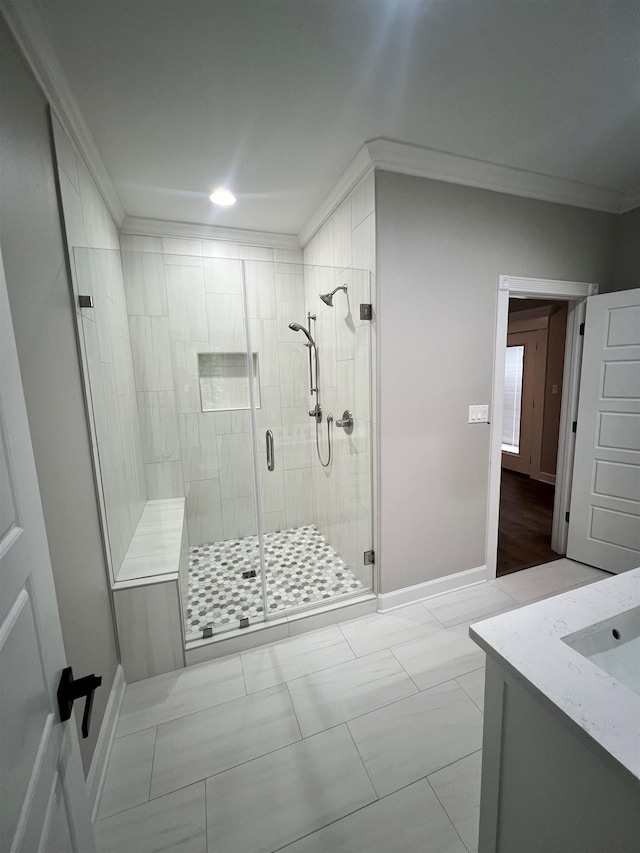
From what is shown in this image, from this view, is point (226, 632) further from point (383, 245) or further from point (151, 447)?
point (383, 245)

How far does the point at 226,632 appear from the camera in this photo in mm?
1976

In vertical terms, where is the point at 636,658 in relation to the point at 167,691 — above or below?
above

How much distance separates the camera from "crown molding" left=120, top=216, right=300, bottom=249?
2.53m

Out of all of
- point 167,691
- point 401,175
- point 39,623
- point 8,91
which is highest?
point 401,175

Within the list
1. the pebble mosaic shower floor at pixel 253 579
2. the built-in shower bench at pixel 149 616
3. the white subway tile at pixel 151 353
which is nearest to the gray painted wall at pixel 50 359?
the built-in shower bench at pixel 149 616

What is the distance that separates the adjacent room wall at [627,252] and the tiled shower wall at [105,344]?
350 centimetres

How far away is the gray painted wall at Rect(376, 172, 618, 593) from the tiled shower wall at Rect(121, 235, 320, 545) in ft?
2.60

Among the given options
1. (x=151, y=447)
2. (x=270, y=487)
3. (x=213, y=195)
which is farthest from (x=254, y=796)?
(x=213, y=195)

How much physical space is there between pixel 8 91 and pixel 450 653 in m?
2.95

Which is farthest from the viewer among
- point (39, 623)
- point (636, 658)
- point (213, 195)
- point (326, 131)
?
point (213, 195)

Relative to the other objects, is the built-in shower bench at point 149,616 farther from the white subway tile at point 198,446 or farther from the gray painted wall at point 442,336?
the gray painted wall at point 442,336

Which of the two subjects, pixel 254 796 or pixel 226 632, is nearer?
pixel 254 796

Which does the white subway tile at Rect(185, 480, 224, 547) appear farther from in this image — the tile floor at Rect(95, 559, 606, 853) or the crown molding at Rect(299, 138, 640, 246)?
the crown molding at Rect(299, 138, 640, 246)

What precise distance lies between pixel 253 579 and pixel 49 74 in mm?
2699
